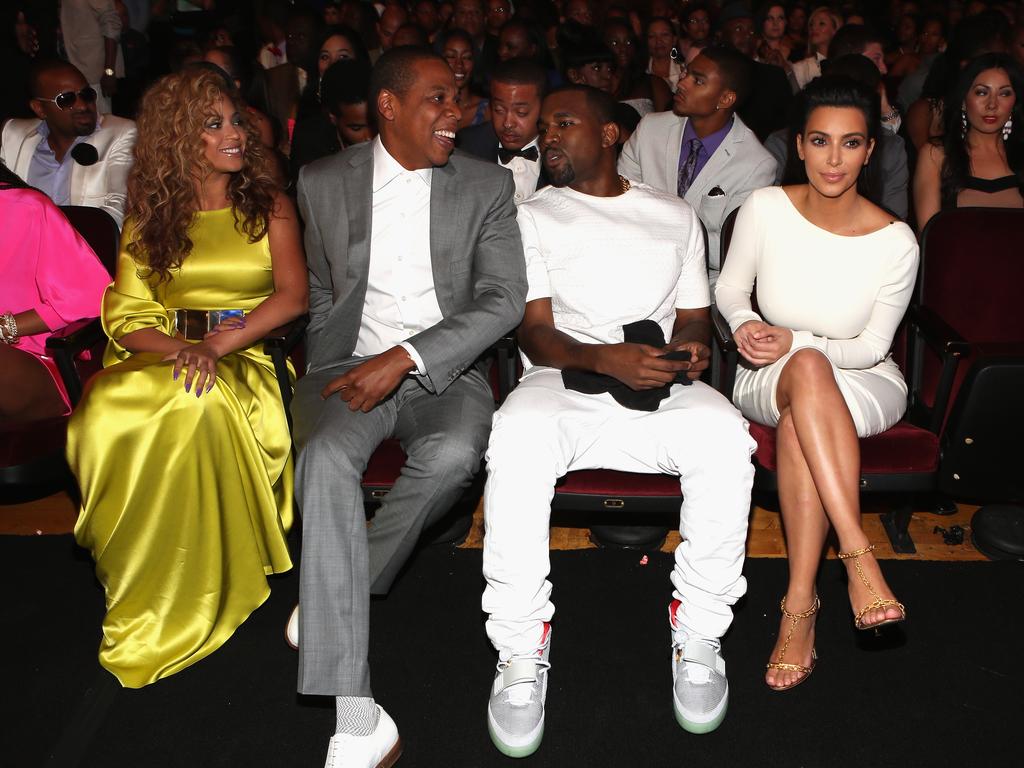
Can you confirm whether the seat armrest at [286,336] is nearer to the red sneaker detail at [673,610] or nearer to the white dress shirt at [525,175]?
the white dress shirt at [525,175]

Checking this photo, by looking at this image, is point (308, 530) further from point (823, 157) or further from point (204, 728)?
point (823, 157)

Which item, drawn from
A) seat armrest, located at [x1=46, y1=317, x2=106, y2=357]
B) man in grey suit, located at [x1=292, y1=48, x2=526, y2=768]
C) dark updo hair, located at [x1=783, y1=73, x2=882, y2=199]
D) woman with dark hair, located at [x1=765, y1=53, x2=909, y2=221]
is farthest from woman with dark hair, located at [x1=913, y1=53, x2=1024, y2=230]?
seat armrest, located at [x1=46, y1=317, x2=106, y2=357]

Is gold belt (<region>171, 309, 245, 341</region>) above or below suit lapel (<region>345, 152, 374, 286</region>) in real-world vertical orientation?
below

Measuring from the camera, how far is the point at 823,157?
2680mm

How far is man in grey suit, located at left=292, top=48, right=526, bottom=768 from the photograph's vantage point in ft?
7.89

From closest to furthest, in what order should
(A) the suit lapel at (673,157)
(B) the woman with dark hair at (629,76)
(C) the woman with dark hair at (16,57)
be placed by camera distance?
(A) the suit lapel at (673,157) < (B) the woman with dark hair at (629,76) < (C) the woman with dark hair at (16,57)

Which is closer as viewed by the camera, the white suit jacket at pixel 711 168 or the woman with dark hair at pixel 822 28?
the white suit jacket at pixel 711 168

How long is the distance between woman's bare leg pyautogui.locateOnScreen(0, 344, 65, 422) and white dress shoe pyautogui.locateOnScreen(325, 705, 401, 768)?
142cm

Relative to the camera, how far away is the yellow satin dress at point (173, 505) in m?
2.52

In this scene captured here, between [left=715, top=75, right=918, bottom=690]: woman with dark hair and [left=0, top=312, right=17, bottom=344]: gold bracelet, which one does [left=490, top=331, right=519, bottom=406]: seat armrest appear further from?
[left=0, top=312, right=17, bottom=344]: gold bracelet

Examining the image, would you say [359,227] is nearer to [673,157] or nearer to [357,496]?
[357,496]

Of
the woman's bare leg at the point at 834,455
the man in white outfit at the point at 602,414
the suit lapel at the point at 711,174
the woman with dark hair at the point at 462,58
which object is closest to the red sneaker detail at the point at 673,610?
the man in white outfit at the point at 602,414

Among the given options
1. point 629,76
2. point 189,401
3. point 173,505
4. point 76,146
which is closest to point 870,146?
point 189,401

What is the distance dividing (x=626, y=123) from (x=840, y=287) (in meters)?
1.91
